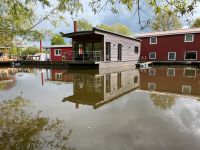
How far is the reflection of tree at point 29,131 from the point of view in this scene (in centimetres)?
321

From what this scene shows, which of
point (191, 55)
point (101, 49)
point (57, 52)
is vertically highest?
point (57, 52)

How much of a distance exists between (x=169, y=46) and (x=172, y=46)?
15.8 inches

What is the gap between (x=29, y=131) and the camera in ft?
12.2

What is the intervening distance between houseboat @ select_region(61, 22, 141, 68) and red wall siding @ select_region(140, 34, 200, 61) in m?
4.62

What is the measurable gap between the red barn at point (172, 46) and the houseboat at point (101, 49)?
4.65 metres

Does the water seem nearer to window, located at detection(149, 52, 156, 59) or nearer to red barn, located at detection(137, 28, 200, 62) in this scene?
red barn, located at detection(137, 28, 200, 62)

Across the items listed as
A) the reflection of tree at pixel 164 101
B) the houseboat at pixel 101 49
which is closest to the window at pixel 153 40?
the houseboat at pixel 101 49

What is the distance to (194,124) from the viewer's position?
4160 mm

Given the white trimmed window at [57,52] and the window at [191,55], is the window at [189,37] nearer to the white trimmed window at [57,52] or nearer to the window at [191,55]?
the window at [191,55]

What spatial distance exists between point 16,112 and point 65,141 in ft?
7.38

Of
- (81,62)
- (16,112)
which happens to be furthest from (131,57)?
(16,112)

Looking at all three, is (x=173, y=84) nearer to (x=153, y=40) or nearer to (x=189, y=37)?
(x=189, y=37)

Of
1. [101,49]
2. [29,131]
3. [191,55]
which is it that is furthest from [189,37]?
[29,131]

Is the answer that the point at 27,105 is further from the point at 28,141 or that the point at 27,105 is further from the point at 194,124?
the point at 194,124
